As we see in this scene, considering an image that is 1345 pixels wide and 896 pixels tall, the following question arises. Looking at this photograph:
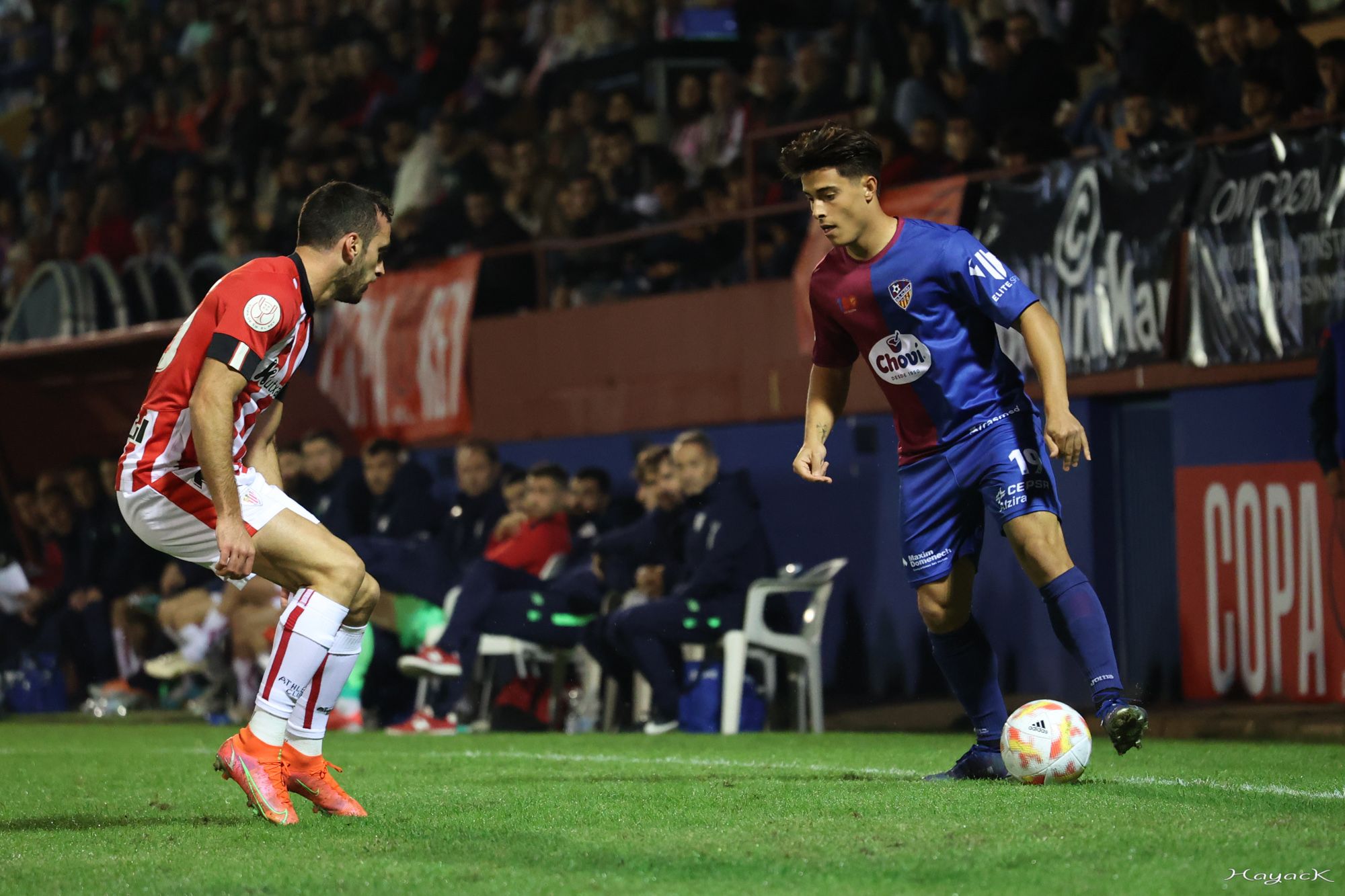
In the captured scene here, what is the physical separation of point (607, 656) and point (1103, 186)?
3947mm

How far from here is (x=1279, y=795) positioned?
17.9 ft

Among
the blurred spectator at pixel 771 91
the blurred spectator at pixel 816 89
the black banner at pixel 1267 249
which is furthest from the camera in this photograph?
the blurred spectator at pixel 771 91

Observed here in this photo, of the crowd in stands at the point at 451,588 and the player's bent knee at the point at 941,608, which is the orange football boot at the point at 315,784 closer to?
the player's bent knee at the point at 941,608

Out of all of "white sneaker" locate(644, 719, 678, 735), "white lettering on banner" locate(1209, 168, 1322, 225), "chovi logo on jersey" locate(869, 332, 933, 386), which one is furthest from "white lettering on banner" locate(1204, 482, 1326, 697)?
"chovi logo on jersey" locate(869, 332, 933, 386)

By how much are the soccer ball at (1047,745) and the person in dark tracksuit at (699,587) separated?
471 centimetres

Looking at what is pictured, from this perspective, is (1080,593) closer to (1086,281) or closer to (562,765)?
(562,765)

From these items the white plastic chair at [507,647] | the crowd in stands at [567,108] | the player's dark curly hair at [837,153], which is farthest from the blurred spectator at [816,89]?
the player's dark curly hair at [837,153]

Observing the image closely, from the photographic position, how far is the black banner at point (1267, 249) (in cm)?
922

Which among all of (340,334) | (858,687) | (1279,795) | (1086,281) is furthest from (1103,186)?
(340,334)

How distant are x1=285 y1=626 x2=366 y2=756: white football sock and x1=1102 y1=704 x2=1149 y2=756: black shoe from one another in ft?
7.40

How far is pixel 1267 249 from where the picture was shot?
9.49 metres

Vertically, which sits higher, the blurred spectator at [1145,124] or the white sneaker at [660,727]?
the blurred spectator at [1145,124]

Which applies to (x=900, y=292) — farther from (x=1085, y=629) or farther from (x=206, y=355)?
(x=206, y=355)

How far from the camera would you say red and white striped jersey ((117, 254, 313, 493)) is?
5.31 metres
